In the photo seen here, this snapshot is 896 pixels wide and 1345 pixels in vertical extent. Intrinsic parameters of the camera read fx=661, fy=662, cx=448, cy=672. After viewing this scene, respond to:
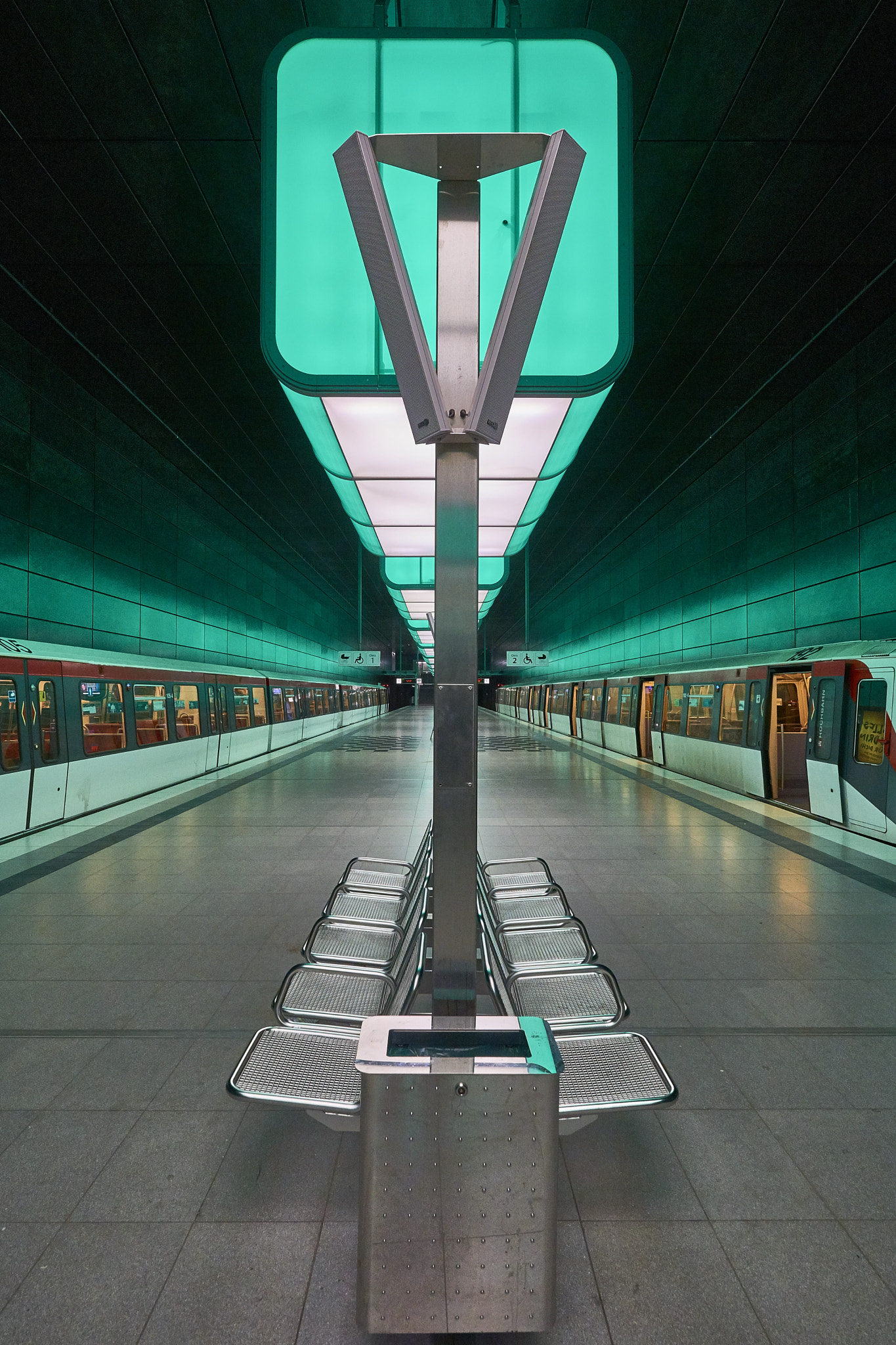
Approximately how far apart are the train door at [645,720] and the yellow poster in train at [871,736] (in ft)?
29.3

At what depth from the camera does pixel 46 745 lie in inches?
331

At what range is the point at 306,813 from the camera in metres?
9.66

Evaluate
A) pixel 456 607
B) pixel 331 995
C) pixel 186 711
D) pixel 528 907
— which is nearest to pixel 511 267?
pixel 456 607

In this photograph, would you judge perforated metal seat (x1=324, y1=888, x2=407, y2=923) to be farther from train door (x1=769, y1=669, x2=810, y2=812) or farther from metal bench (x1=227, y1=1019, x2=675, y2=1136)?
train door (x1=769, y1=669, x2=810, y2=812)

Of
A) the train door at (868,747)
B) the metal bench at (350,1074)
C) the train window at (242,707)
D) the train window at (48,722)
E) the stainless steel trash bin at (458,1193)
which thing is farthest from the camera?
the train window at (242,707)

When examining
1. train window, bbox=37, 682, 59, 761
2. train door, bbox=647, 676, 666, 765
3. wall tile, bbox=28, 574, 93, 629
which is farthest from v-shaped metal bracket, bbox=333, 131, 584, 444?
train door, bbox=647, 676, 666, 765

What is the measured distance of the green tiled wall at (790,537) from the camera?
1095 cm

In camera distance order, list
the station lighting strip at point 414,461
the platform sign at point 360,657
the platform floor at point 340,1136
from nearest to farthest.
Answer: the platform floor at point 340,1136, the station lighting strip at point 414,461, the platform sign at point 360,657

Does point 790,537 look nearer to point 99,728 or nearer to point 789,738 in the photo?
point 789,738

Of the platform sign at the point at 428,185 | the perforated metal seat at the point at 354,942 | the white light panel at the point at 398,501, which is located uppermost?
the platform sign at the point at 428,185

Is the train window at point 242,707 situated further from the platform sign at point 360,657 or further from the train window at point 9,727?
the platform sign at point 360,657

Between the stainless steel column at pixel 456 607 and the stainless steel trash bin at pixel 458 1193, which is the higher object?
the stainless steel column at pixel 456 607

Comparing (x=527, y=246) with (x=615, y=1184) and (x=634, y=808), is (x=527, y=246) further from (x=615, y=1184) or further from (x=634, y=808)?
(x=634, y=808)

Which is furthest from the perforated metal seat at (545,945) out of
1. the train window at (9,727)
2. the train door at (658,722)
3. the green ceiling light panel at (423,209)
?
the train door at (658,722)
